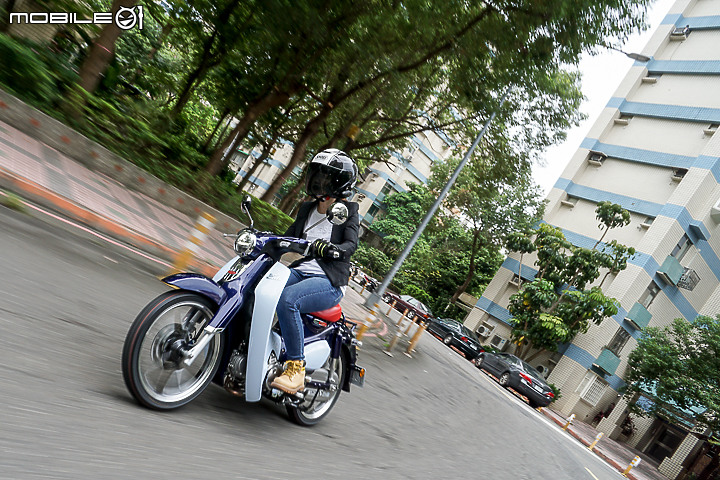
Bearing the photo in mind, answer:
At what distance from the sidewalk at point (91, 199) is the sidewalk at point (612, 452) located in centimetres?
1392

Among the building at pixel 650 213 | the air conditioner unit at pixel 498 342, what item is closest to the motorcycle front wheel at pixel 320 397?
the building at pixel 650 213

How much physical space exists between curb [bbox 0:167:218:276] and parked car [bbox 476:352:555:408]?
14648 mm

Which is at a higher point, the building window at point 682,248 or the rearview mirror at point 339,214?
the building window at point 682,248

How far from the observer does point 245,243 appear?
11.4ft

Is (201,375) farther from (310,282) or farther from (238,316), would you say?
(310,282)

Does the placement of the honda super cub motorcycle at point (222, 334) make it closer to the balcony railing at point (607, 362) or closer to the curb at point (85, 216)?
the curb at point (85, 216)

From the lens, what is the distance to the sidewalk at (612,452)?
16531mm

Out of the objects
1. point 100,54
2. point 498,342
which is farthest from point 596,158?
point 100,54

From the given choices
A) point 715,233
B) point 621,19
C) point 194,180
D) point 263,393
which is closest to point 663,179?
point 715,233

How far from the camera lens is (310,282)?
3.77m

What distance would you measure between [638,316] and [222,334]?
30.0m

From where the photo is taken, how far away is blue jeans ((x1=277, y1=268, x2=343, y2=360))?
11.8 feet

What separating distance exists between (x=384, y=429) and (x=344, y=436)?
107cm

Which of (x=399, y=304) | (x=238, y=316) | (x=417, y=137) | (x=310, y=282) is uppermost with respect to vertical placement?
(x=417, y=137)
